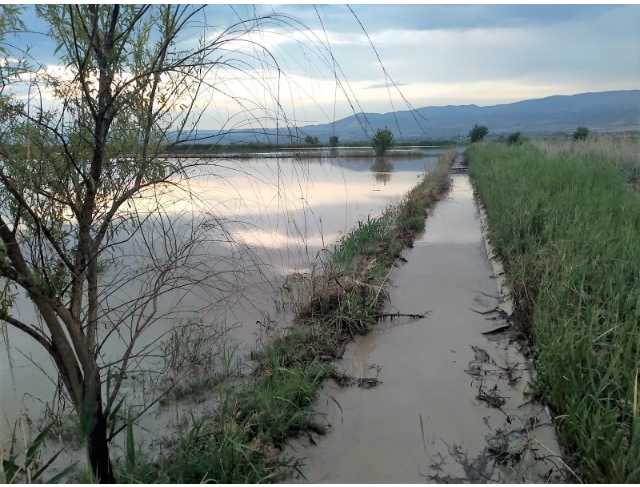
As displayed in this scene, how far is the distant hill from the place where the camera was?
2076 mm

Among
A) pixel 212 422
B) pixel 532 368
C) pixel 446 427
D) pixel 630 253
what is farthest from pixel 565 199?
pixel 212 422

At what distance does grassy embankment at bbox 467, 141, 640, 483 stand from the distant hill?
1.47 meters

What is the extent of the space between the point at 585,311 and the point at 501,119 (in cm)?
9601

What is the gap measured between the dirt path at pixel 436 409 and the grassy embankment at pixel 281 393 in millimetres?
154

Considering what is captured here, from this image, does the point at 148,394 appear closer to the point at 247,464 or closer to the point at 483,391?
the point at 247,464

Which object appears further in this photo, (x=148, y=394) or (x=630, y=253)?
(x=630, y=253)

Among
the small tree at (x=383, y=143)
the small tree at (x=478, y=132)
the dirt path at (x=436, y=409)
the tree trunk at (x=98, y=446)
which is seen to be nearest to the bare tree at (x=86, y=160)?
the tree trunk at (x=98, y=446)

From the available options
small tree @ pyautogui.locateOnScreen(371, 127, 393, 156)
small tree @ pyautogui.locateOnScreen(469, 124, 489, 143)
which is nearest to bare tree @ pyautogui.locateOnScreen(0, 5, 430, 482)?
small tree @ pyautogui.locateOnScreen(371, 127, 393, 156)

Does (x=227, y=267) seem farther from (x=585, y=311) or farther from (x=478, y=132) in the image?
(x=478, y=132)

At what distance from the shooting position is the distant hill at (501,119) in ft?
6.81

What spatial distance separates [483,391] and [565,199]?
13.4 feet

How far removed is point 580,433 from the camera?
7.13 feet

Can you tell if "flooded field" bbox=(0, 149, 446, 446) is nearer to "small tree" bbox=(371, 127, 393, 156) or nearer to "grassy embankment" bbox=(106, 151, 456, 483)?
"grassy embankment" bbox=(106, 151, 456, 483)

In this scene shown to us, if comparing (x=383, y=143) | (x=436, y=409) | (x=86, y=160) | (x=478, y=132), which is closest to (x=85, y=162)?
(x=86, y=160)
